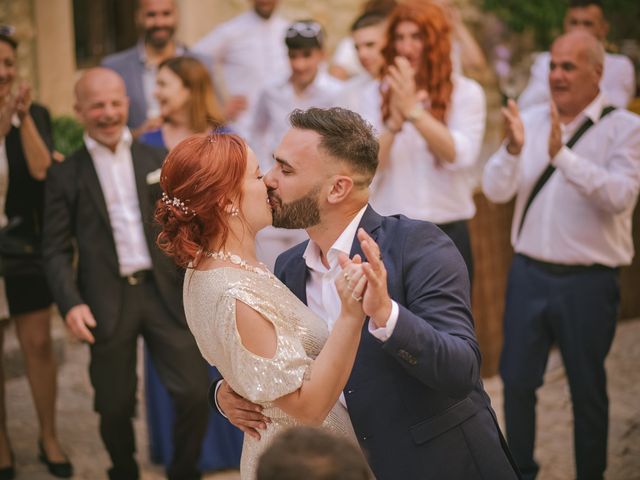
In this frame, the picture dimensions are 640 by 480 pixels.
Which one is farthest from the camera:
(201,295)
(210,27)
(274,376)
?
(210,27)

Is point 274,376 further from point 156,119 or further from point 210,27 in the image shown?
point 210,27

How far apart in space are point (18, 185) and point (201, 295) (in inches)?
103

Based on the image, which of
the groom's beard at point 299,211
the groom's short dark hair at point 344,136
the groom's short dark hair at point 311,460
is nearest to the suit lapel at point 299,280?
the groom's beard at point 299,211

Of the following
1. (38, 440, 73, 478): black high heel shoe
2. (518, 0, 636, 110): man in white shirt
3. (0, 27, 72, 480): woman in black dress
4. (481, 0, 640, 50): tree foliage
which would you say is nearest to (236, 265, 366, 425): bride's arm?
(0, 27, 72, 480): woman in black dress

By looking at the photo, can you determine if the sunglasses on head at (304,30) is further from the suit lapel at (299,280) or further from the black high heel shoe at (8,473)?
the suit lapel at (299,280)

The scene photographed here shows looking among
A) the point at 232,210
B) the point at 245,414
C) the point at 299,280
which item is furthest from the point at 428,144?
the point at 245,414

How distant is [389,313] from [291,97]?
3.76m

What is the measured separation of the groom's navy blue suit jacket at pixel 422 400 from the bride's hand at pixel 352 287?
27 centimetres

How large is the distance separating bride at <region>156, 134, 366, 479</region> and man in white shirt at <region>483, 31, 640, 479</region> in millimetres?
1912

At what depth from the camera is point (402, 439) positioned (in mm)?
Answer: 2588

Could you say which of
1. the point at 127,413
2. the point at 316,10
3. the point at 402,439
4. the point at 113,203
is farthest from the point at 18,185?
the point at 316,10

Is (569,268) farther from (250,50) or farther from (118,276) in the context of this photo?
(250,50)

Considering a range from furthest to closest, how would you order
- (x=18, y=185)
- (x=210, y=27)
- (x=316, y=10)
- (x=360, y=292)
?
(x=316, y=10) → (x=210, y=27) → (x=18, y=185) → (x=360, y=292)

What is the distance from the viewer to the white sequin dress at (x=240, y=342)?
95.0 inches
